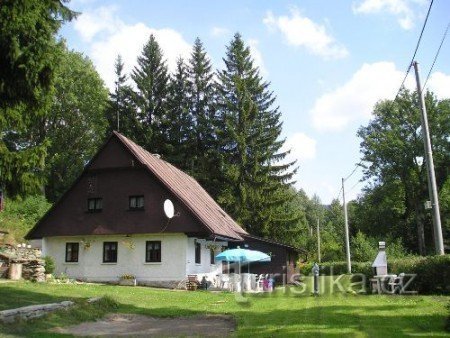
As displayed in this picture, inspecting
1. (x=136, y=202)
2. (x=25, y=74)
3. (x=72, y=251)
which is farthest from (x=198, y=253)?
(x=25, y=74)

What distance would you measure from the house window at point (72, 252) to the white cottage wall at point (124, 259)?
221mm

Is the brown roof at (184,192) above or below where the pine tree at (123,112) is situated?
below

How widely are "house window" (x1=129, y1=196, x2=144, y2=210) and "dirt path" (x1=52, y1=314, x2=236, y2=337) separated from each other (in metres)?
12.7

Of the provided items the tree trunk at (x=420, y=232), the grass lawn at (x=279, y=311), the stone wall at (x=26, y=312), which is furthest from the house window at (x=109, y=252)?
the tree trunk at (x=420, y=232)

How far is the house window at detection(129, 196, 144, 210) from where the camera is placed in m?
26.6

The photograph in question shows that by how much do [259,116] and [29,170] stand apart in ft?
114

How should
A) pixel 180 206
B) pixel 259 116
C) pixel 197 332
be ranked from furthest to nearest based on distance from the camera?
1. pixel 259 116
2. pixel 180 206
3. pixel 197 332

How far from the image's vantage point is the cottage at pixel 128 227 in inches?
997

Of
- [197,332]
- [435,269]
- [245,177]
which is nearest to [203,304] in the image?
[197,332]

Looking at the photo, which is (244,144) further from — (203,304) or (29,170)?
(29,170)

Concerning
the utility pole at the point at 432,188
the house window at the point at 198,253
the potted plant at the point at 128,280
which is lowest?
the potted plant at the point at 128,280

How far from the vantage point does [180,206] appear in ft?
83.6

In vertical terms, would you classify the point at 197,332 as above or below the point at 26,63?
below

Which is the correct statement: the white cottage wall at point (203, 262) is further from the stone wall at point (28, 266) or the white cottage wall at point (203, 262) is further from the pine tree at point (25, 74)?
the pine tree at point (25, 74)
